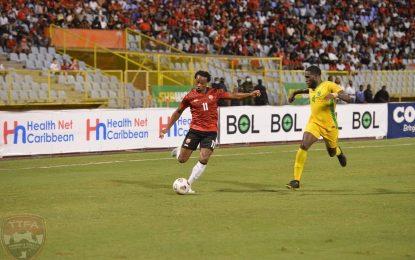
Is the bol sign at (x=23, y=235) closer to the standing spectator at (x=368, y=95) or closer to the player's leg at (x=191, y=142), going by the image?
the player's leg at (x=191, y=142)

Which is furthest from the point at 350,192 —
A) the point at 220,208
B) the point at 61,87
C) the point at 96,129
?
the point at 61,87

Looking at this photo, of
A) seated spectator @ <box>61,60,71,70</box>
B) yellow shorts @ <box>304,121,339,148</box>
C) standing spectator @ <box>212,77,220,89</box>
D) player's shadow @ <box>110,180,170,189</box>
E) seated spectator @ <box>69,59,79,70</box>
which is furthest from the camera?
seated spectator @ <box>69,59,79,70</box>

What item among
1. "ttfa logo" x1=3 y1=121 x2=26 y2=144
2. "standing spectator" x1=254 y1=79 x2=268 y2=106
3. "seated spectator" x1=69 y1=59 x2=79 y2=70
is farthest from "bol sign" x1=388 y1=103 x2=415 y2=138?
"ttfa logo" x1=3 y1=121 x2=26 y2=144

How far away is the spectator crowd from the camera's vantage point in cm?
3481

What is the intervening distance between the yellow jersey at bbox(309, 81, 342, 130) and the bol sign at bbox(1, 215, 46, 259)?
606cm

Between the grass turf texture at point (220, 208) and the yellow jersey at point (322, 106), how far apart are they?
1213mm

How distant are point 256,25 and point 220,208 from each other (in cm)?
3086

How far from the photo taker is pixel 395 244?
33.8 feet

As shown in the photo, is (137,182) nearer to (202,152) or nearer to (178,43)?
(202,152)

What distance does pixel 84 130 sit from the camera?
24703mm

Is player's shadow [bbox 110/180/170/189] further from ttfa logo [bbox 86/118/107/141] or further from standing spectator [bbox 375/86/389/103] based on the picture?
standing spectator [bbox 375/86/389/103]

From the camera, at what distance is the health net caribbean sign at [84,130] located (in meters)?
23.4

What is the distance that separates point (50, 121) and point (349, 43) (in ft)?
86.6

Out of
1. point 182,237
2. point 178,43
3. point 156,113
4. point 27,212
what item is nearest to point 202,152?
point 27,212
